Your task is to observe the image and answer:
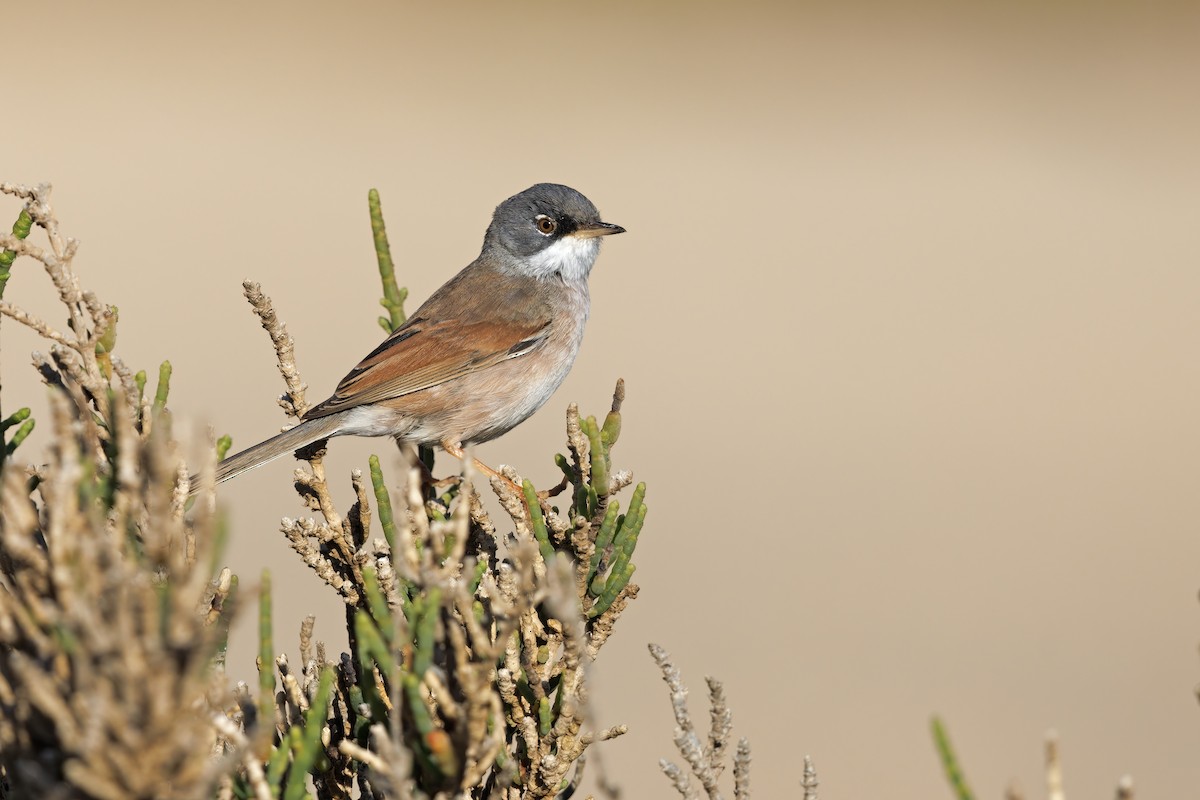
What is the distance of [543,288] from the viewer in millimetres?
5695

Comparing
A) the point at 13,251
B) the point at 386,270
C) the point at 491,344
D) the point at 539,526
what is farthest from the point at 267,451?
the point at 539,526

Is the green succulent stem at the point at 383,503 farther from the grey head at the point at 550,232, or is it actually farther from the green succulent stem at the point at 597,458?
the grey head at the point at 550,232

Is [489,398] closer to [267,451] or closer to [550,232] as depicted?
[550,232]

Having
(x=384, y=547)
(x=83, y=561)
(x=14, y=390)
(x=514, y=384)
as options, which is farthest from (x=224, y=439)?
(x=14, y=390)

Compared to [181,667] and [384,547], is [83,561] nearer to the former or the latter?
[181,667]

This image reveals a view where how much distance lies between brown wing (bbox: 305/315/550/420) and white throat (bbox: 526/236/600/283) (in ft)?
1.25

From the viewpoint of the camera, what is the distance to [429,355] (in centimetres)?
517

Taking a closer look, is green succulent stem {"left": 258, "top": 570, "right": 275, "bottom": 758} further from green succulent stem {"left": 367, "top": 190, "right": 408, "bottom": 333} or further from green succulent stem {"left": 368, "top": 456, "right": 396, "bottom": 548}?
green succulent stem {"left": 367, "top": 190, "right": 408, "bottom": 333}

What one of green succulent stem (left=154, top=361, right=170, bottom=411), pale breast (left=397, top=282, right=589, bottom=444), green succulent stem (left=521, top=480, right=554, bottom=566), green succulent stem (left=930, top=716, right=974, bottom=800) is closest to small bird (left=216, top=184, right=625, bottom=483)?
pale breast (left=397, top=282, right=589, bottom=444)

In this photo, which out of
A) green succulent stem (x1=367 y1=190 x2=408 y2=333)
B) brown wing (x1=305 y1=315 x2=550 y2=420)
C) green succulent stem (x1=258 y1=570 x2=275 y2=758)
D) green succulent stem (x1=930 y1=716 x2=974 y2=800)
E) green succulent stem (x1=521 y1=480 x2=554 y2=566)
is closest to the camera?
green succulent stem (x1=930 y1=716 x2=974 y2=800)

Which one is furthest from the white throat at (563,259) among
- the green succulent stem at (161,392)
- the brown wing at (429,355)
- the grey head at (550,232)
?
the green succulent stem at (161,392)

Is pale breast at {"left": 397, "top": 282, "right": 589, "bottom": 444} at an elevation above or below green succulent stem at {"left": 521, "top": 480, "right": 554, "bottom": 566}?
above

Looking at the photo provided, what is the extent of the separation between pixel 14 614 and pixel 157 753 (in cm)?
51

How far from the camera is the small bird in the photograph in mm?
4977
